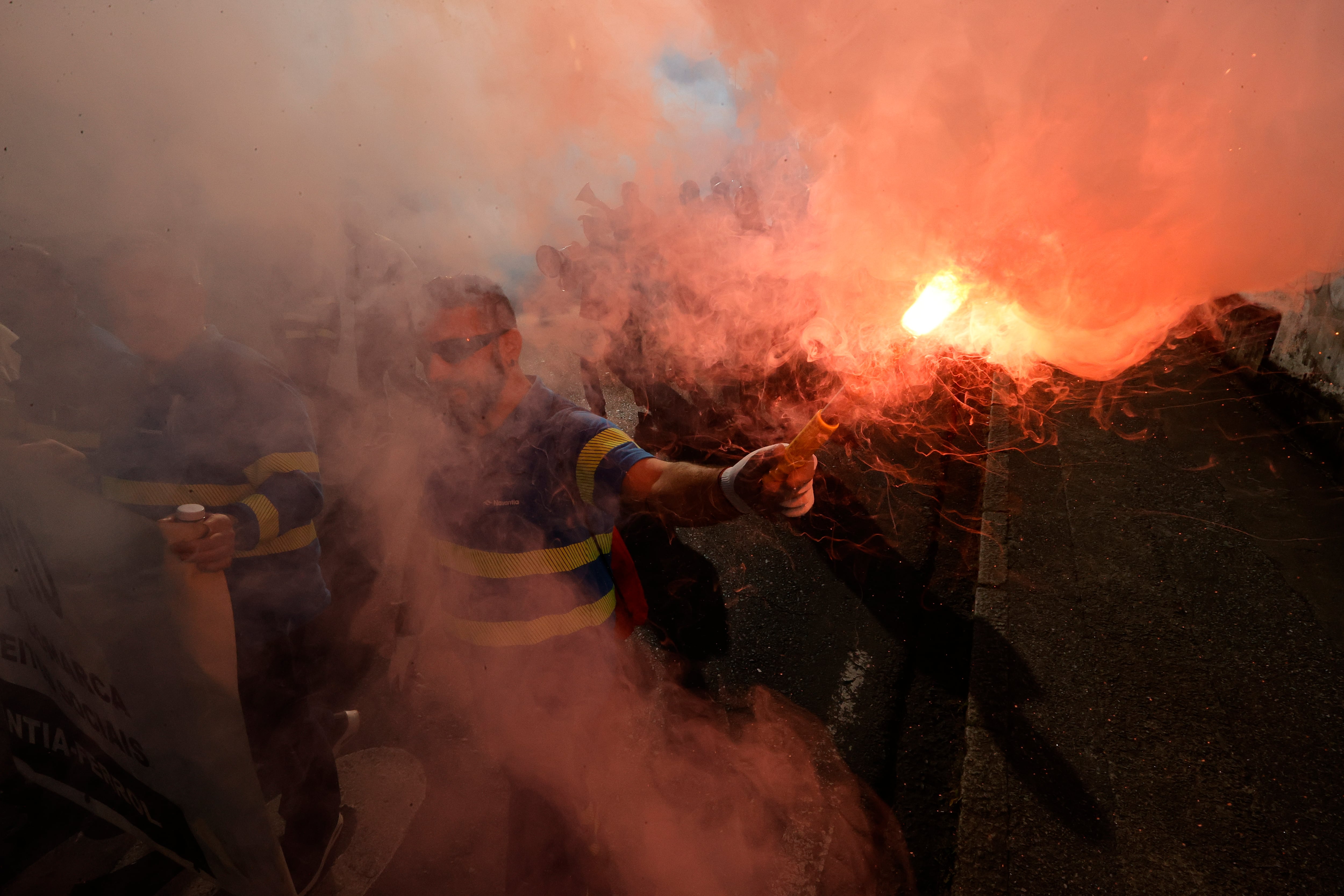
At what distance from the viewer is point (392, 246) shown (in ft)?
9.75

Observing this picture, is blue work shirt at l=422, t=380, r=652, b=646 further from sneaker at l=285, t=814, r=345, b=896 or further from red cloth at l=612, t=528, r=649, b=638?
sneaker at l=285, t=814, r=345, b=896

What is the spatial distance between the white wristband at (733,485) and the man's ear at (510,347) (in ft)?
2.91

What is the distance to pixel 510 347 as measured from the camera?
2.19 m

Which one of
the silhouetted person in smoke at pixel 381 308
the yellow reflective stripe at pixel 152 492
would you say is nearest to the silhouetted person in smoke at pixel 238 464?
the yellow reflective stripe at pixel 152 492

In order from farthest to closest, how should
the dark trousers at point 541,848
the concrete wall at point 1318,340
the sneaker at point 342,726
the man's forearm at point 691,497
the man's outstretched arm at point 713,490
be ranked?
the concrete wall at point 1318,340 → the sneaker at point 342,726 → the dark trousers at point 541,848 → the man's forearm at point 691,497 → the man's outstretched arm at point 713,490

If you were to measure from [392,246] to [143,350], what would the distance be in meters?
1.12

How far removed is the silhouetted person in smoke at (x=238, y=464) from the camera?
2.24 m

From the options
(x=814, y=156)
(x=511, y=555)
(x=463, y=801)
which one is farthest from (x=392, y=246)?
(x=463, y=801)

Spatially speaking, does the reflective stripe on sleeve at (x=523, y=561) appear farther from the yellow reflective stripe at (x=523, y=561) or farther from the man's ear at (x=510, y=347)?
the man's ear at (x=510, y=347)

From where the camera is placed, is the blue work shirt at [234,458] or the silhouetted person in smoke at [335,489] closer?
the blue work shirt at [234,458]

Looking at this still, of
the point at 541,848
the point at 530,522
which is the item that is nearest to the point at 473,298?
the point at 530,522

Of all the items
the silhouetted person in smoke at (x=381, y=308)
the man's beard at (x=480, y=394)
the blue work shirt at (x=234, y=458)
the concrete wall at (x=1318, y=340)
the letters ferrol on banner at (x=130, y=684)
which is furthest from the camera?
the concrete wall at (x=1318, y=340)

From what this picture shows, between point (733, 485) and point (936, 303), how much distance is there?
115cm

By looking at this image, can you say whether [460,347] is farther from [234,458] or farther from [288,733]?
[288,733]
